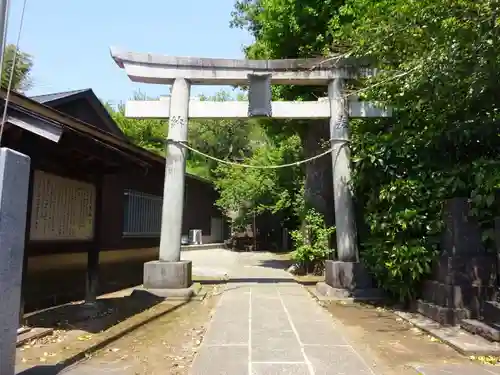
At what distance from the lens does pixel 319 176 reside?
559 inches

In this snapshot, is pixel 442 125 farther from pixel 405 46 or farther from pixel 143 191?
pixel 143 191

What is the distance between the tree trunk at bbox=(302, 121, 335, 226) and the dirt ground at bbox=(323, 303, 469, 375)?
5.05 meters

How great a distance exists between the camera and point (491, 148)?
844 centimetres

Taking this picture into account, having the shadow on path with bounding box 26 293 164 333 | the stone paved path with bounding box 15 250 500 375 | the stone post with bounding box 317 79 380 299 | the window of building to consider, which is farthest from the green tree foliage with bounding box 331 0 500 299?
the window of building

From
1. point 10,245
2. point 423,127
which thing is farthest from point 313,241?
point 10,245

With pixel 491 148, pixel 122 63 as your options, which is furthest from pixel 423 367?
pixel 122 63

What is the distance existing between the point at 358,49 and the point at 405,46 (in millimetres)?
868

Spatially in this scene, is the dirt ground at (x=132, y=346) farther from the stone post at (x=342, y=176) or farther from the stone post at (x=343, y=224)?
the stone post at (x=342, y=176)

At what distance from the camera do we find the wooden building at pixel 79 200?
602 cm

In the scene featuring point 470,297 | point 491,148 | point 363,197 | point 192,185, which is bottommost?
point 470,297

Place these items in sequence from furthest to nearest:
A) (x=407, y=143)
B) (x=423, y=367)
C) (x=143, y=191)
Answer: (x=143, y=191) → (x=407, y=143) → (x=423, y=367)

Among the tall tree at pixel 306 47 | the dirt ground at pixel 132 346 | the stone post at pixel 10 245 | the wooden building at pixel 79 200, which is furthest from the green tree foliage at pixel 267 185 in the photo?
the stone post at pixel 10 245

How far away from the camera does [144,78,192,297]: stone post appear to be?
10.3 metres

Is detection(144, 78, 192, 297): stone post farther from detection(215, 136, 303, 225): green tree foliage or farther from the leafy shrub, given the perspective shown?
detection(215, 136, 303, 225): green tree foliage
